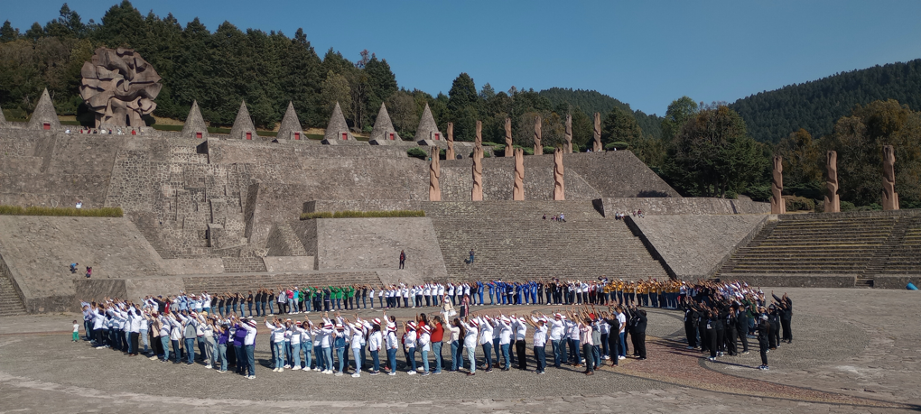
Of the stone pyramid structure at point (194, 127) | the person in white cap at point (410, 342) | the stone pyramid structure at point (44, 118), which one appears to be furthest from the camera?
the stone pyramid structure at point (194, 127)

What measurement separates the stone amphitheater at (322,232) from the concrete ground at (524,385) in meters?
10.9

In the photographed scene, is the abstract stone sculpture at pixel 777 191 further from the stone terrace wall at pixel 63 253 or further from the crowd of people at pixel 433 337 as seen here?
the stone terrace wall at pixel 63 253

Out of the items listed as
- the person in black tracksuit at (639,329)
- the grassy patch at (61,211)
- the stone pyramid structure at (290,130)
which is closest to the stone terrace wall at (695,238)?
the person in black tracksuit at (639,329)

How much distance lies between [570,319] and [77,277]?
2108 centimetres

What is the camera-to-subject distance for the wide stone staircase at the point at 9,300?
2309cm

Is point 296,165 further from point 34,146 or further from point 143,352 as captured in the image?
point 143,352

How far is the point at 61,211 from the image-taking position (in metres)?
30.6

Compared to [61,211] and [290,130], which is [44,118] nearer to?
[290,130]

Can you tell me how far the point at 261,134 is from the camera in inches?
2562

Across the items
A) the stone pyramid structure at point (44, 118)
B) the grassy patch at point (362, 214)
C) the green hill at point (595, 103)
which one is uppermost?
the green hill at point (595, 103)

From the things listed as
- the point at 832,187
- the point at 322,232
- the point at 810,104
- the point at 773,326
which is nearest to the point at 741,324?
the point at 773,326

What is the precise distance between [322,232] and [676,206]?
20.7 meters

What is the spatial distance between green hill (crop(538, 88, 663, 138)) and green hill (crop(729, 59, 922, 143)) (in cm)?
3301

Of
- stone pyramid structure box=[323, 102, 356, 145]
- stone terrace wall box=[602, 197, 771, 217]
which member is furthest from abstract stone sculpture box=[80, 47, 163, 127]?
stone terrace wall box=[602, 197, 771, 217]
